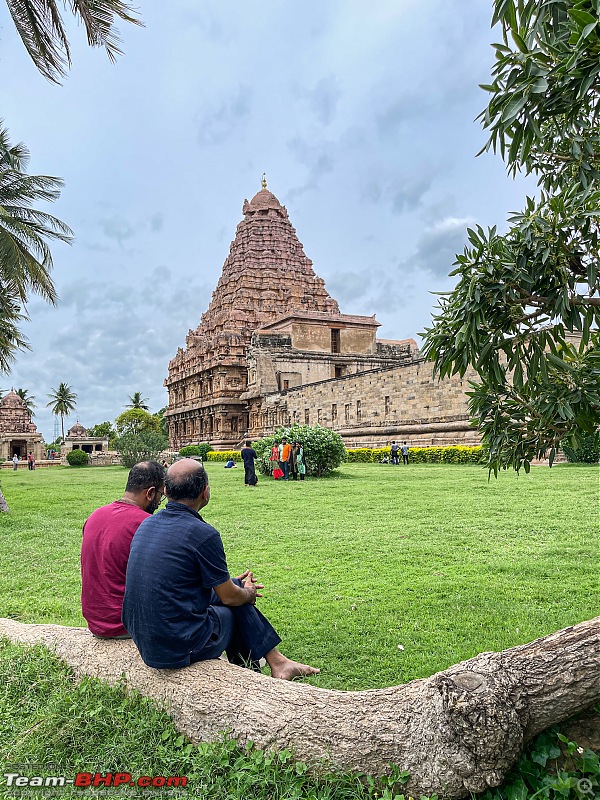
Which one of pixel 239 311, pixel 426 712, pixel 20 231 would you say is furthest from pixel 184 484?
pixel 239 311

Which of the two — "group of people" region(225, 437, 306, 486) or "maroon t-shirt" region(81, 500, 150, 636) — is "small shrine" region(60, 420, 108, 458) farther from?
"maroon t-shirt" region(81, 500, 150, 636)

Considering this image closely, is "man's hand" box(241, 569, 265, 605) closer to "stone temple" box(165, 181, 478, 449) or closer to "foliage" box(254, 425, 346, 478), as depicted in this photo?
"foliage" box(254, 425, 346, 478)

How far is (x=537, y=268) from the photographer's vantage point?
2.77 m

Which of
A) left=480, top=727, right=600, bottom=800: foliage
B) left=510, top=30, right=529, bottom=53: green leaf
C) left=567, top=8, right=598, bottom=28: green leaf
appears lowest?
left=480, top=727, right=600, bottom=800: foliage

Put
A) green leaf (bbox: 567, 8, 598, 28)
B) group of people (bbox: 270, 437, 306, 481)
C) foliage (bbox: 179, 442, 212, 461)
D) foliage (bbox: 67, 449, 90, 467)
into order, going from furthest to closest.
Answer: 1. foliage (bbox: 67, 449, 90, 467)
2. foliage (bbox: 179, 442, 212, 461)
3. group of people (bbox: 270, 437, 306, 481)
4. green leaf (bbox: 567, 8, 598, 28)

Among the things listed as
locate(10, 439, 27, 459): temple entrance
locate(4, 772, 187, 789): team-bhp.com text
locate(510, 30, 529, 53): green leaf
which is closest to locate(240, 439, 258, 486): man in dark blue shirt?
locate(4, 772, 187, 789): team-bhp.com text

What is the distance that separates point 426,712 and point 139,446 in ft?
95.6

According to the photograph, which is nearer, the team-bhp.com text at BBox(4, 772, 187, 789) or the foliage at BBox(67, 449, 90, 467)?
the team-bhp.com text at BBox(4, 772, 187, 789)

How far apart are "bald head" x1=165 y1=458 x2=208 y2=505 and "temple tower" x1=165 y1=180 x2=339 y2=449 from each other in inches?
1497

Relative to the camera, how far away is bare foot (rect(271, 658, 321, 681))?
135 inches

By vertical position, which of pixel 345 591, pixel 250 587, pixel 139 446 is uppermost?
pixel 139 446

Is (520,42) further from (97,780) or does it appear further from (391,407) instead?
(391,407)

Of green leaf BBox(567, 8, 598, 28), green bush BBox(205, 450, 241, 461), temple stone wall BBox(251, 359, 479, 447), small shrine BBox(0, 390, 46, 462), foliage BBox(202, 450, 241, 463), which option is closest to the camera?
green leaf BBox(567, 8, 598, 28)

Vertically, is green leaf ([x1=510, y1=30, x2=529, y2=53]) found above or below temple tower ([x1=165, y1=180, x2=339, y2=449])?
below
